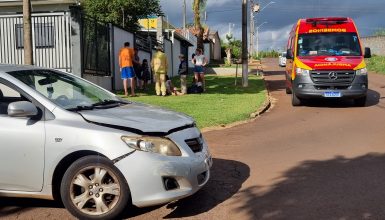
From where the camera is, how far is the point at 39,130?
4879 mm

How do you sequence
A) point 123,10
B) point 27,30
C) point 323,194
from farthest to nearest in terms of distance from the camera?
point 123,10, point 27,30, point 323,194

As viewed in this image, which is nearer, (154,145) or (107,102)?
(154,145)

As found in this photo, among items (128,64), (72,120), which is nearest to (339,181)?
(72,120)

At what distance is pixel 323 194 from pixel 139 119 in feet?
7.49

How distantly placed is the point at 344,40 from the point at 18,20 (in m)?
10.4

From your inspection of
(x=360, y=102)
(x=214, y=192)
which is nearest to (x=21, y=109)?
(x=214, y=192)

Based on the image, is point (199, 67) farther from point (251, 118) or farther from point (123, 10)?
point (123, 10)

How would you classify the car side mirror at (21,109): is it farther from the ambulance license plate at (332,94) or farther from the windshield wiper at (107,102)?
the ambulance license plate at (332,94)

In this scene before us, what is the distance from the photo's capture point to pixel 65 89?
592cm

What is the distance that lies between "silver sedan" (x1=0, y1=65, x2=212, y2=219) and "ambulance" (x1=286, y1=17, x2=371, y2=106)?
29.8 feet

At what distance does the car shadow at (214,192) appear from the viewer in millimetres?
5199

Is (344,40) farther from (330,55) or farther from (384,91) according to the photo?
(384,91)

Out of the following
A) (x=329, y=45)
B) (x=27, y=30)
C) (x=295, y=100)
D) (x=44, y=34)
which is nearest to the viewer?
(x=27, y=30)

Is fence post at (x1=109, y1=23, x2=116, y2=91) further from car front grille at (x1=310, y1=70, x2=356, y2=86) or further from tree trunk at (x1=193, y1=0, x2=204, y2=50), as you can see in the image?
car front grille at (x1=310, y1=70, x2=356, y2=86)
